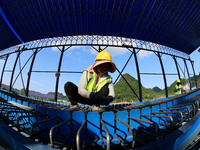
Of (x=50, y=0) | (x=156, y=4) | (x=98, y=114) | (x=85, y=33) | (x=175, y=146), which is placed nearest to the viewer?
(x=175, y=146)

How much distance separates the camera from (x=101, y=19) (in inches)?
257

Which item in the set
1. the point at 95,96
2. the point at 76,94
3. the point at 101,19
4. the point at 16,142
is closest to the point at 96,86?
the point at 95,96

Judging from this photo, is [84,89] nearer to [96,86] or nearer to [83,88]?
[83,88]

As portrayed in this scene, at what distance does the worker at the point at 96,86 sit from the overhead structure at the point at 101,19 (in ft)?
18.9

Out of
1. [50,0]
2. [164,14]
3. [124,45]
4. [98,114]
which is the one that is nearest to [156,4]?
[164,14]

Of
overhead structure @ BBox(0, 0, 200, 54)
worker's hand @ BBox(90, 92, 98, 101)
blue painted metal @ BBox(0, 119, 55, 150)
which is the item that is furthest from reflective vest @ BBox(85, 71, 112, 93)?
overhead structure @ BBox(0, 0, 200, 54)

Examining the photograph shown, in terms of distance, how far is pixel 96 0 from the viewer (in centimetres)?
554

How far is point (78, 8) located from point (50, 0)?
156 cm

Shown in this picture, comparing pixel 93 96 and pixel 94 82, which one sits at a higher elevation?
pixel 94 82

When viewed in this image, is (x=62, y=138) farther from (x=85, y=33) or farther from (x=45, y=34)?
(x=45, y=34)

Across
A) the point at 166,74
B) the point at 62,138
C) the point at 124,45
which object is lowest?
the point at 62,138

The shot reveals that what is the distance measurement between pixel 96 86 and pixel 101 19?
21.0ft

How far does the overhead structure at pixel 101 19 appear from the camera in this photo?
18.9 ft

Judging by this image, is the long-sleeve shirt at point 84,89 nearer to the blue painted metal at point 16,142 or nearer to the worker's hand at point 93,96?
the worker's hand at point 93,96
